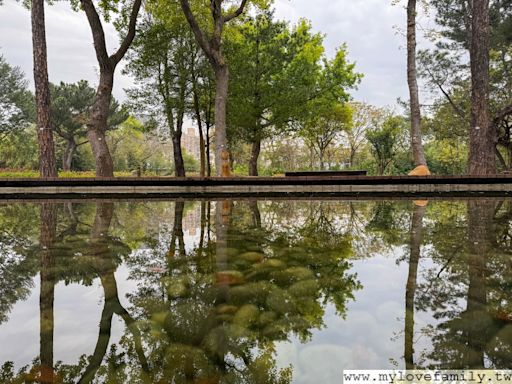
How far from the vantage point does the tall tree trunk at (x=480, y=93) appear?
37.4ft

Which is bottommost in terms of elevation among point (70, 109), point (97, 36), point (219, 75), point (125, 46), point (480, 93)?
point (480, 93)

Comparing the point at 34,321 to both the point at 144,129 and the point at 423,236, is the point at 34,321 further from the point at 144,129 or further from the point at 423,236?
the point at 144,129

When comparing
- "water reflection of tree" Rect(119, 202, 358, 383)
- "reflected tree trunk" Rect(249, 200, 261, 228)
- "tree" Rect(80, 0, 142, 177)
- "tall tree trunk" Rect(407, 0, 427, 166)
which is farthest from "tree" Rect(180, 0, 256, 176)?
"water reflection of tree" Rect(119, 202, 358, 383)

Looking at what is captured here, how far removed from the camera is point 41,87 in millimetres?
11070

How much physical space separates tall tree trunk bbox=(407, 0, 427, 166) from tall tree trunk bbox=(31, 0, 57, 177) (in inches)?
475

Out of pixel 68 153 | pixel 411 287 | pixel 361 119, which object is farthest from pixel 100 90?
pixel 68 153

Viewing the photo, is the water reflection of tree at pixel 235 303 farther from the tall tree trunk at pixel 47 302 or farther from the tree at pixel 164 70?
the tree at pixel 164 70

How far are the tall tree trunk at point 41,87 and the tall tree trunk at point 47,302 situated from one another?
7400mm

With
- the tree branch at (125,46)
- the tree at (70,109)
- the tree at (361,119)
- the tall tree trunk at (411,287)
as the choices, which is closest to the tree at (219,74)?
the tree branch at (125,46)

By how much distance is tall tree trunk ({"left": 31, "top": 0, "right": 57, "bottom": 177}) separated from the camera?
1098 centimetres

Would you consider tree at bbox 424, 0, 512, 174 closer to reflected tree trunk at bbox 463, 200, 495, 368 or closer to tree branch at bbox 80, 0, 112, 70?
reflected tree trunk at bbox 463, 200, 495, 368

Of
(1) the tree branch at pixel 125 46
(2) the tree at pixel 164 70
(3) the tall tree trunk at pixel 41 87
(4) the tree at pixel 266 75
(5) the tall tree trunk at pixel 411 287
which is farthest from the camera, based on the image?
(4) the tree at pixel 266 75

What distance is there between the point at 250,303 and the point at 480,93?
41.9ft

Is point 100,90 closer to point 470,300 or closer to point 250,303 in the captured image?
point 250,303
